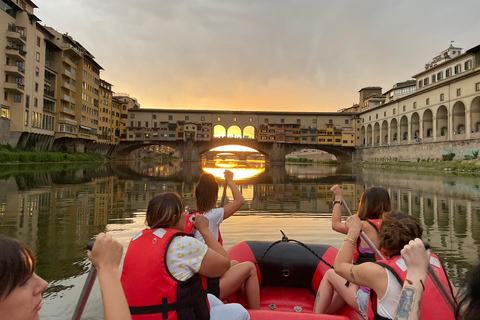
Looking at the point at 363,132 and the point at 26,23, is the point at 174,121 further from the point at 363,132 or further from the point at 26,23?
the point at 363,132

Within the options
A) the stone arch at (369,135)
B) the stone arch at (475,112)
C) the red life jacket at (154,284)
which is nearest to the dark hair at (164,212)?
the red life jacket at (154,284)

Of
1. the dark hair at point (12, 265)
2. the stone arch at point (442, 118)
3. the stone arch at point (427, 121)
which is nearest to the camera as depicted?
the dark hair at point (12, 265)

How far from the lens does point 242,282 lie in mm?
2920

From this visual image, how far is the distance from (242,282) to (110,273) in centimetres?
183

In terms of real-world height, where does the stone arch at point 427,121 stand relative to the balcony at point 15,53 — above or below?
below

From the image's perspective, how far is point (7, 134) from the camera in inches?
1262

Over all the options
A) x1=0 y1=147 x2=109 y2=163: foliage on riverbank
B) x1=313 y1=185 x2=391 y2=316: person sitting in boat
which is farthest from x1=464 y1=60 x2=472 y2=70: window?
x1=0 y1=147 x2=109 y2=163: foliage on riverbank

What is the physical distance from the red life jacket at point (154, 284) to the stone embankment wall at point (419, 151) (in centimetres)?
4406

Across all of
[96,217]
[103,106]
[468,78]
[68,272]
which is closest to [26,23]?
[103,106]

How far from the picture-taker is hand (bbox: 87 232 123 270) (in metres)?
1.32

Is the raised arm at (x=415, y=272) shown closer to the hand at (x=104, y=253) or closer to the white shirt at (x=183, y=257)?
the white shirt at (x=183, y=257)

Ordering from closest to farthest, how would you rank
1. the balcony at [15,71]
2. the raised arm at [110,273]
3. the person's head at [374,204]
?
the raised arm at [110,273]
the person's head at [374,204]
the balcony at [15,71]

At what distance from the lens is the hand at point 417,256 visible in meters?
1.36

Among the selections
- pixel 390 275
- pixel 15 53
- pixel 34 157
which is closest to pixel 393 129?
pixel 34 157
